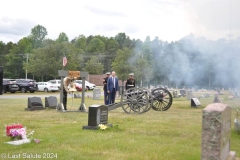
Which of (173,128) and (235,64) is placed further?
(235,64)

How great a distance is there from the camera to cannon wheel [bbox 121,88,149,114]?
15344mm

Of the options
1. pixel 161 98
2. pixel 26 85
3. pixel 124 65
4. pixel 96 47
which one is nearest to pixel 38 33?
pixel 96 47

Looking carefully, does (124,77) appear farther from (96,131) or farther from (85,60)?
(96,131)

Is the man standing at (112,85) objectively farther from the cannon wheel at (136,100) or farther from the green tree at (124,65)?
the green tree at (124,65)

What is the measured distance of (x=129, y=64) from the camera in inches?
1636

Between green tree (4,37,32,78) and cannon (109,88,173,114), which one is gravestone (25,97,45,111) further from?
green tree (4,37,32,78)

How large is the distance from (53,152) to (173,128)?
4.53 metres

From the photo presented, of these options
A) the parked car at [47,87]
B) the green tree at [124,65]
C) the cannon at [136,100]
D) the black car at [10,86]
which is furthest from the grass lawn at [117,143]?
the green tree at [124,65]

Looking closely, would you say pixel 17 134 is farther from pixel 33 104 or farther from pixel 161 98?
pixel 161 98

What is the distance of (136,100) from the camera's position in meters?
15.4

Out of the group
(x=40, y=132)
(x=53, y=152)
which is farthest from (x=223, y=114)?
(x=40, y=132)

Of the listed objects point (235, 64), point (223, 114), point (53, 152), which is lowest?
point (53, 152)

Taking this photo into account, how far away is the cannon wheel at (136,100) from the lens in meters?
15.3

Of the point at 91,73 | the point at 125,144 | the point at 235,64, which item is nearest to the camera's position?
the point at 125,144
